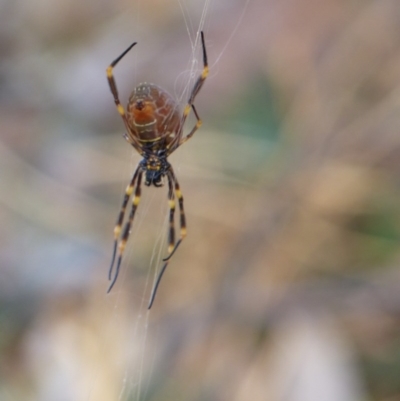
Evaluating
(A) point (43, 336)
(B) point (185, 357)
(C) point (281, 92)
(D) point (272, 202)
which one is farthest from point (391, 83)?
(A) point (43, 336)

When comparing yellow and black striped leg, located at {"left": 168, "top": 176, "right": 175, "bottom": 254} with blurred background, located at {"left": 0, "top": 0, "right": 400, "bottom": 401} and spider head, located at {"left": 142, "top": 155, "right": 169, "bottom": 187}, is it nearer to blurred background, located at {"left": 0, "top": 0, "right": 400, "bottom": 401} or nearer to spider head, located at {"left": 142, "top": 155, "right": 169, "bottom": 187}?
spider head, located at {"left": 142, "top": 155, "right": 169, "bottom": 187}

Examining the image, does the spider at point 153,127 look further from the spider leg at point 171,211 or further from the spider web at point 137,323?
the spider web at point 137,323

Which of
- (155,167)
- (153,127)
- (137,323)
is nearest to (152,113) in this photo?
(153,127)

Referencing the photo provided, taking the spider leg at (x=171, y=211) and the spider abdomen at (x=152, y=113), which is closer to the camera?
the spider abdomen at (x=152, y=113)

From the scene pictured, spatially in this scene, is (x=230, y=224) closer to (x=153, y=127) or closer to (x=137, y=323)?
(x=137, y=323)

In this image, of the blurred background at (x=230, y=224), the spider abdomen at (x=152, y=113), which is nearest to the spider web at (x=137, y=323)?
the blurred background at (x=230, y=224)
